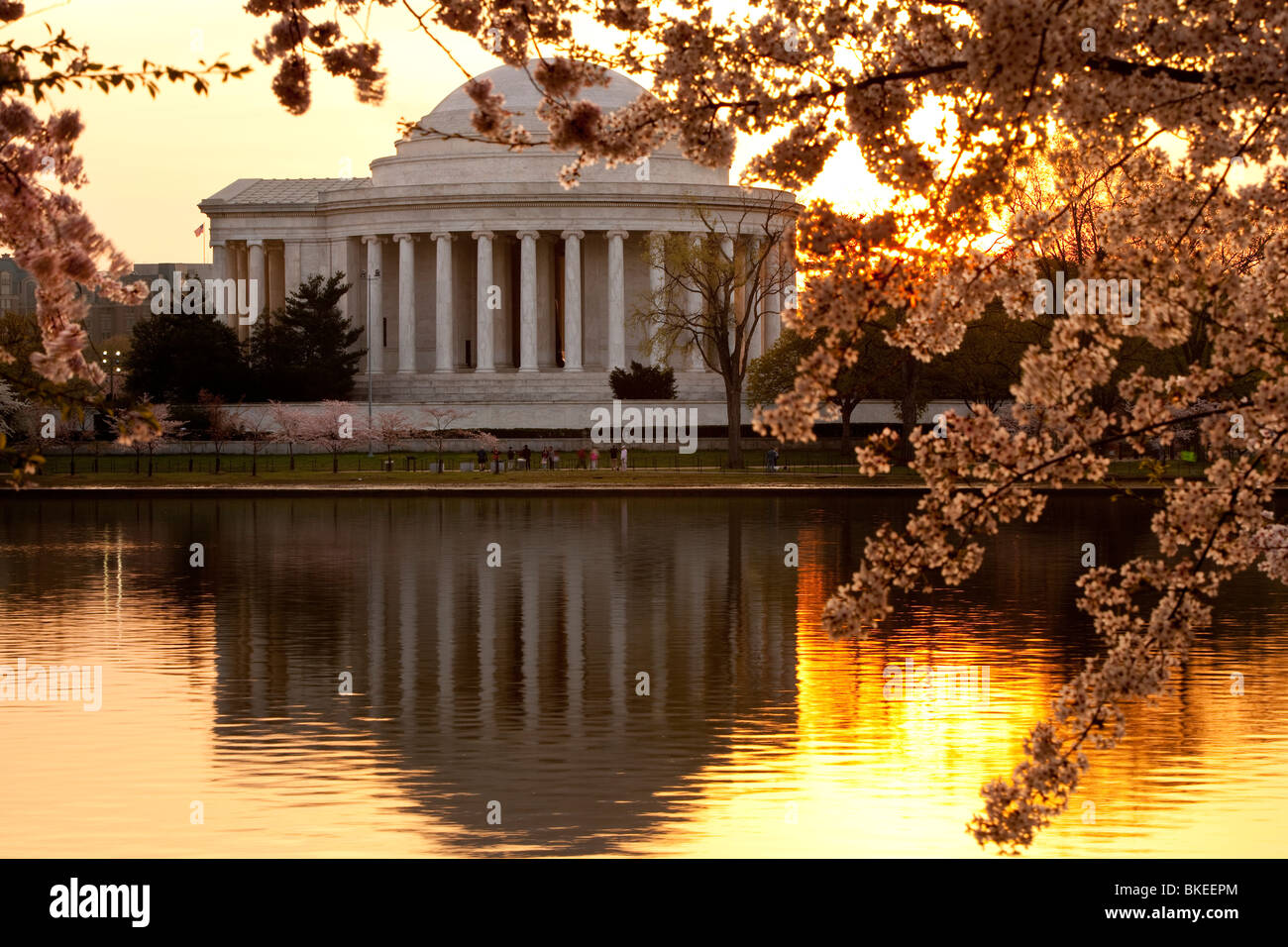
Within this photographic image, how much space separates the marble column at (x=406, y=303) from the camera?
107062mm

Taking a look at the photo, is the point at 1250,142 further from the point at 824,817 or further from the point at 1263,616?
the point at 1263,616

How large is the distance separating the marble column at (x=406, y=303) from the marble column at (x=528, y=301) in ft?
21.6

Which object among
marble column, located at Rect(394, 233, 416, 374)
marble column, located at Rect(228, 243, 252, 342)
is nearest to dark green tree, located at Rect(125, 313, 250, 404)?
marble column, located at Rect(394, 233, 416, 374)

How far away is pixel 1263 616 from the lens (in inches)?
1127

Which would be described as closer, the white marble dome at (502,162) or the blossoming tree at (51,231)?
the blossoming tree at (51,231)

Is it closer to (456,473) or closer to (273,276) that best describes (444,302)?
(273,276)

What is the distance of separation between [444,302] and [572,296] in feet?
24.2

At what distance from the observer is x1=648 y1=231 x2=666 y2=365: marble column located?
294ft

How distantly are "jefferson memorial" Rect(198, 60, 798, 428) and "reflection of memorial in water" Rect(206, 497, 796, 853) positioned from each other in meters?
56.4

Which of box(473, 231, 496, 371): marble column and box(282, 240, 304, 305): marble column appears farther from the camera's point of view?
box(282, 240, 304, 305): marble column

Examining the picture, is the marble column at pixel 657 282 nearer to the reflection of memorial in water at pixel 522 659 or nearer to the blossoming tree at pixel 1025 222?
the reflection of memorial in water at pixel 522 659

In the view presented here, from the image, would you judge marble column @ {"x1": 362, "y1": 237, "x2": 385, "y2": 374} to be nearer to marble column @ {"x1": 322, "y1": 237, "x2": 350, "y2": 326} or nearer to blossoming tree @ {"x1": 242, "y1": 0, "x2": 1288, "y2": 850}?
marble column @ {"x1": 322, "y1": 237, "x2": 350, "y2": 326}

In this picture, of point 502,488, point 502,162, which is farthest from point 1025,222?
point 502,162

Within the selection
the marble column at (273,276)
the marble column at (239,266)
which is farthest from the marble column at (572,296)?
the marble column at (239,266)
